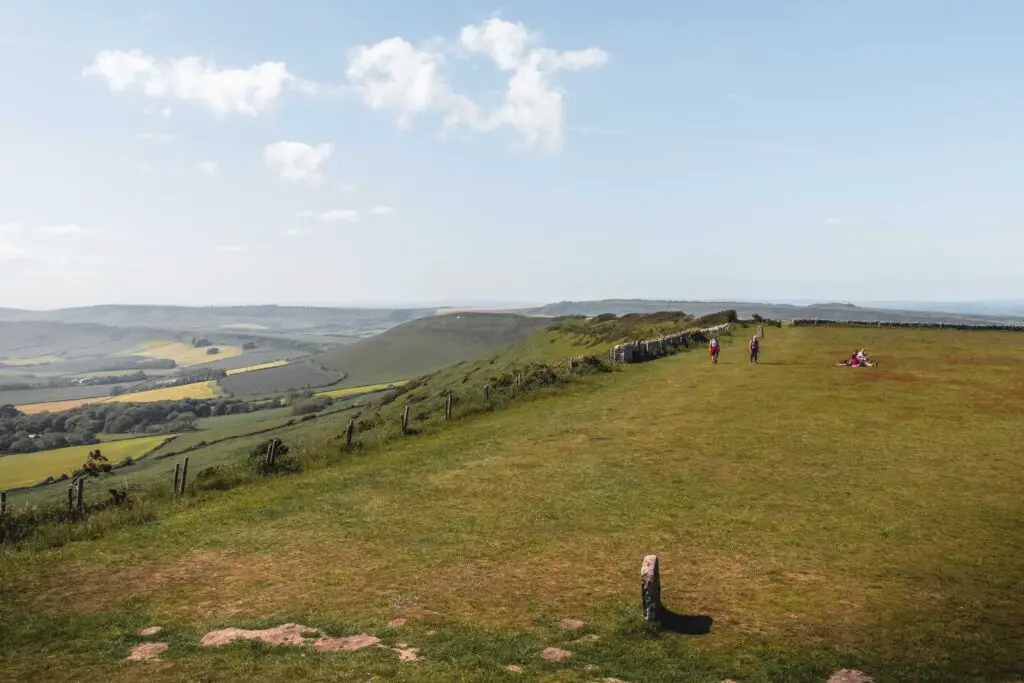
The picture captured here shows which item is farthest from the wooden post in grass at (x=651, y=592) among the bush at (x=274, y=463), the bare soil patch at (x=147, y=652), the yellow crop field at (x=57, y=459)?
the yellow crop field at (x=57, y=459)

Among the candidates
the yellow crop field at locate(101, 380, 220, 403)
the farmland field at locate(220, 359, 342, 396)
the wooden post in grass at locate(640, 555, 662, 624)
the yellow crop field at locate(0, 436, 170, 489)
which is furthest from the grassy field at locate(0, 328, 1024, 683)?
Answer: the yellow crop field at locate(101, 380, 220, 403)

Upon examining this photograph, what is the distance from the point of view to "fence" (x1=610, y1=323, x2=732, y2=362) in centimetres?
4809

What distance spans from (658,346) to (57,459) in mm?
84149

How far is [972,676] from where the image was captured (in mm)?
9883

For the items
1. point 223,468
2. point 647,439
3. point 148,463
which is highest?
point 647,439

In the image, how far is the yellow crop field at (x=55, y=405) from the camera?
16118 cm

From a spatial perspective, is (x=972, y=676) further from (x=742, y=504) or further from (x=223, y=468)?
(x=223, y=468)

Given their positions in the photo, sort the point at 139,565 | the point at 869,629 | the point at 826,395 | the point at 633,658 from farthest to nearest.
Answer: the point at 826,395 < the point at 139,565 < the point at 869,629 < the point at 633,658

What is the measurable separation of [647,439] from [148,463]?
74578mm

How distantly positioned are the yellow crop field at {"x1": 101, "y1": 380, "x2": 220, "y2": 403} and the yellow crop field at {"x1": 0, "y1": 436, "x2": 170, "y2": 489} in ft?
223

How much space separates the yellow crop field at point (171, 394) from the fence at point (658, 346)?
145686 mm

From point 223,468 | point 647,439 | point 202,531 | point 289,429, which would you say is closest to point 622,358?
point 647,439

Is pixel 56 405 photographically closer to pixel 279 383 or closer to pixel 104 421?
pixel 104 421

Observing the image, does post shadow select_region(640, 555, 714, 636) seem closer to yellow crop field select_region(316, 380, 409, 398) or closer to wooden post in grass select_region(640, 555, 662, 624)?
wooden post in grass select_region(640, 555, 662, 624)
